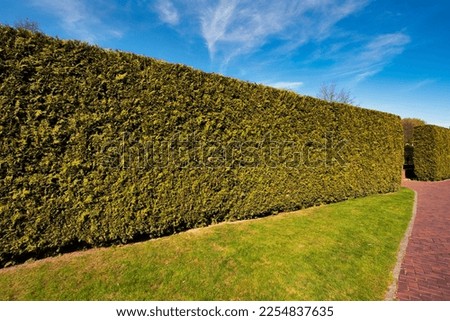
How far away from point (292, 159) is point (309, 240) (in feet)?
10.7

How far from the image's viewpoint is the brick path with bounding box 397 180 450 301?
164 inches

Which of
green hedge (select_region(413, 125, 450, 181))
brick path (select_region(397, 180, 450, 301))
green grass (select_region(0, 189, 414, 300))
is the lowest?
brick path (select_region(397, 180, 450, 301))

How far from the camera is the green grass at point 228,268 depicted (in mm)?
3959

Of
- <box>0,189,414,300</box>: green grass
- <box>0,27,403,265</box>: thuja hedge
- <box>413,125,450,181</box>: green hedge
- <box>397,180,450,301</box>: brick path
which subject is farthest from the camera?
<box>413,125,450,181</box>: green hedge

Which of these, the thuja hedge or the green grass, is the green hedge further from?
the green grass

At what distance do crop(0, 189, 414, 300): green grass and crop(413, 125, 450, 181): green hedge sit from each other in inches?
613

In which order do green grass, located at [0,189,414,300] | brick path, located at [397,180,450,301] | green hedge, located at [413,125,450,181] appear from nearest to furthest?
green grass, located at [0,189,414,300]
brick path, located at [397,180,450,301]
green hedge, located at [413,125,450,181]

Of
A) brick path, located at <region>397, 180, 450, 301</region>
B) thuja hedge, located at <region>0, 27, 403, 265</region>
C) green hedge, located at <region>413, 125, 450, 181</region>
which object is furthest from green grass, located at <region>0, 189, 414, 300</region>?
green hedge, located at <region>413, 125, 450, 181</region>

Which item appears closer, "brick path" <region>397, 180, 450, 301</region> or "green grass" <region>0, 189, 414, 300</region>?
"green grass" <region>0, 189, 414, 300</region>

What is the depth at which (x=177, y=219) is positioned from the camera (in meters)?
6.32

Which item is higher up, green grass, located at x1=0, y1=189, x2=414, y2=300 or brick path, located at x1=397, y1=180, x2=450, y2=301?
green grass, located at x1=0, y1=189, x2=414, y2=300

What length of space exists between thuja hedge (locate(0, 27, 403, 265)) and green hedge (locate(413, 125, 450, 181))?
14950 millimetres
